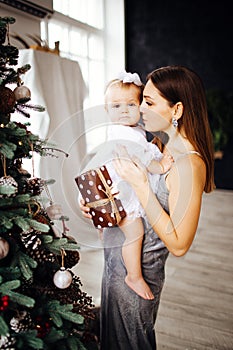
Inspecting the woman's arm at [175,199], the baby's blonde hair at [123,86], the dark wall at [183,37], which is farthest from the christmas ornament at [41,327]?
the dark wall at [183,37]

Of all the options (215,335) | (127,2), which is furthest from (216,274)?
(127,2)

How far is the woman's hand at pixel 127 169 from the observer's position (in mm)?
1127

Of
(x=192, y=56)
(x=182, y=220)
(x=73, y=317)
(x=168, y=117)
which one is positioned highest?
(x=192, y=56)

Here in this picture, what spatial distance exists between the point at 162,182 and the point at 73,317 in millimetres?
495

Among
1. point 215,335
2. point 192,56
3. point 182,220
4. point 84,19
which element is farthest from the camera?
point 192,56

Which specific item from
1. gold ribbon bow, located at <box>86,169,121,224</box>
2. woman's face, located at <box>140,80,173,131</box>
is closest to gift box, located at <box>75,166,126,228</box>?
gold ribbon bow, located at <box>86,169,121,224</box>

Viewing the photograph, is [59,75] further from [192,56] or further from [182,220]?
[192,56]

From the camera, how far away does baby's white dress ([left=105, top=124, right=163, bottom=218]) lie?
42.8 inches

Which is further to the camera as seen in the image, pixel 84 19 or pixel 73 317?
pixel 84 19

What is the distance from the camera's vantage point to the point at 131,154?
44.9 inches

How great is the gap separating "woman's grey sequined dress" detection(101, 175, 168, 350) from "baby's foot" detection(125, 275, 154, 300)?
23 millimetres

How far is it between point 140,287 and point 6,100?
0.74 metres

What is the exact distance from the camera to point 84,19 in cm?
483

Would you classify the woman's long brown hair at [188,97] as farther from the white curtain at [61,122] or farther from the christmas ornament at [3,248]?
the christmas ornament at [3,248]
